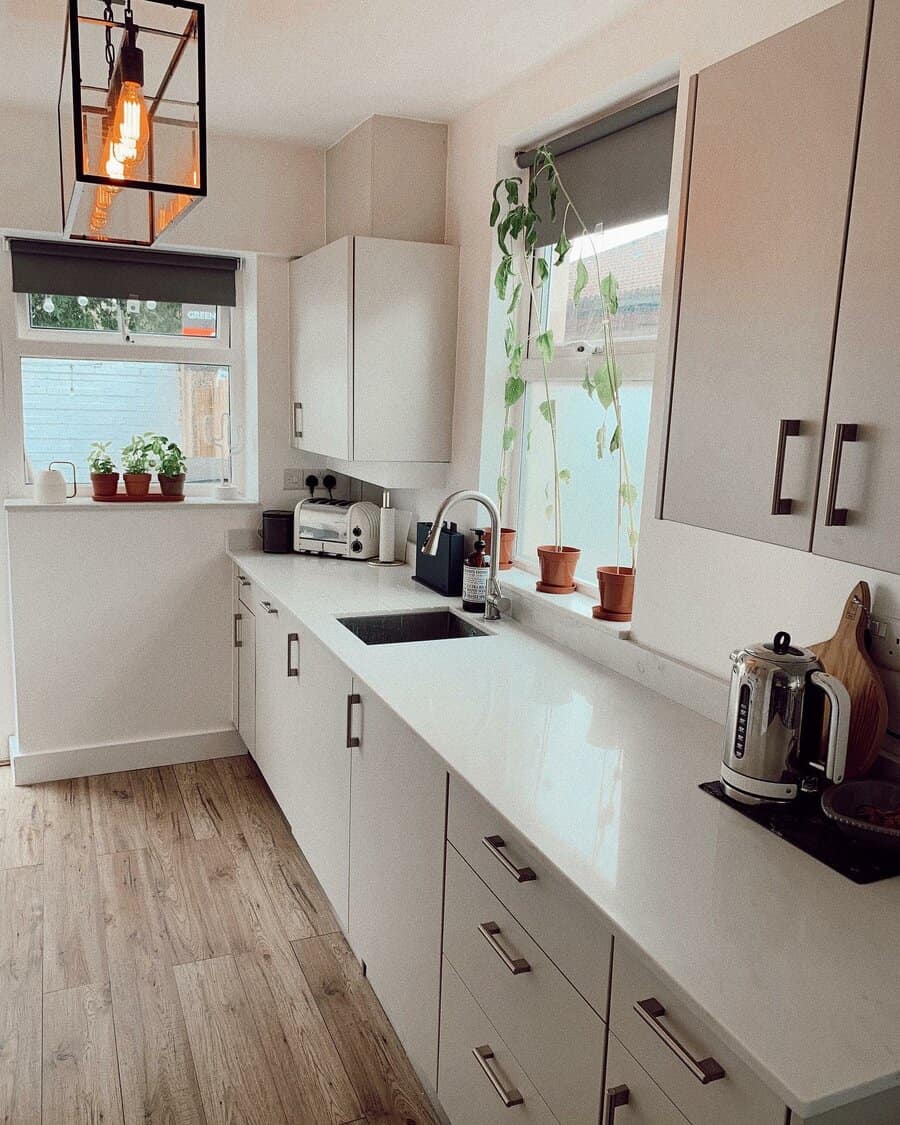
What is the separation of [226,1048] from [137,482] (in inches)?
88.3

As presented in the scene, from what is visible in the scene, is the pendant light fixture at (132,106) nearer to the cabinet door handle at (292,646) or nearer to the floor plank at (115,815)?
the cabinet door handle at (292,646)

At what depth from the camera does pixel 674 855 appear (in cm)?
142

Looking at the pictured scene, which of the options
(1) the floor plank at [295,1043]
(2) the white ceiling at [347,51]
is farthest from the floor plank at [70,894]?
(2) the white ceiling at [347,51]

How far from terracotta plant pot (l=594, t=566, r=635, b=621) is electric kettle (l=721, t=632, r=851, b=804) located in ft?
2.93

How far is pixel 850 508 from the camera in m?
1.18

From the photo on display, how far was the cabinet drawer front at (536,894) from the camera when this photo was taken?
4.39ft

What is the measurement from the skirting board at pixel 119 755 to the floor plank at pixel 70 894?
0.07 m

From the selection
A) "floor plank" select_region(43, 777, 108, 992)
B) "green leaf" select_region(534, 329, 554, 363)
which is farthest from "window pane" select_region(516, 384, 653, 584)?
"floor plank" select_region(43, 777, 108, 992)

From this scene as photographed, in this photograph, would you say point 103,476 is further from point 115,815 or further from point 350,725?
point 350,725

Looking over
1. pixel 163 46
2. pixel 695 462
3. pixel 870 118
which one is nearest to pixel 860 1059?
pixel 695 462

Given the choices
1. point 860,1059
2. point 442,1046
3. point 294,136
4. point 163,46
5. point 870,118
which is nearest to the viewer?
point 860,1059

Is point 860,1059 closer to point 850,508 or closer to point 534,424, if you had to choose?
point 850,508

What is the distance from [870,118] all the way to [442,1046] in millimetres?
1801

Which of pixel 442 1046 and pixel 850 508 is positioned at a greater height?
pixel 850 508
